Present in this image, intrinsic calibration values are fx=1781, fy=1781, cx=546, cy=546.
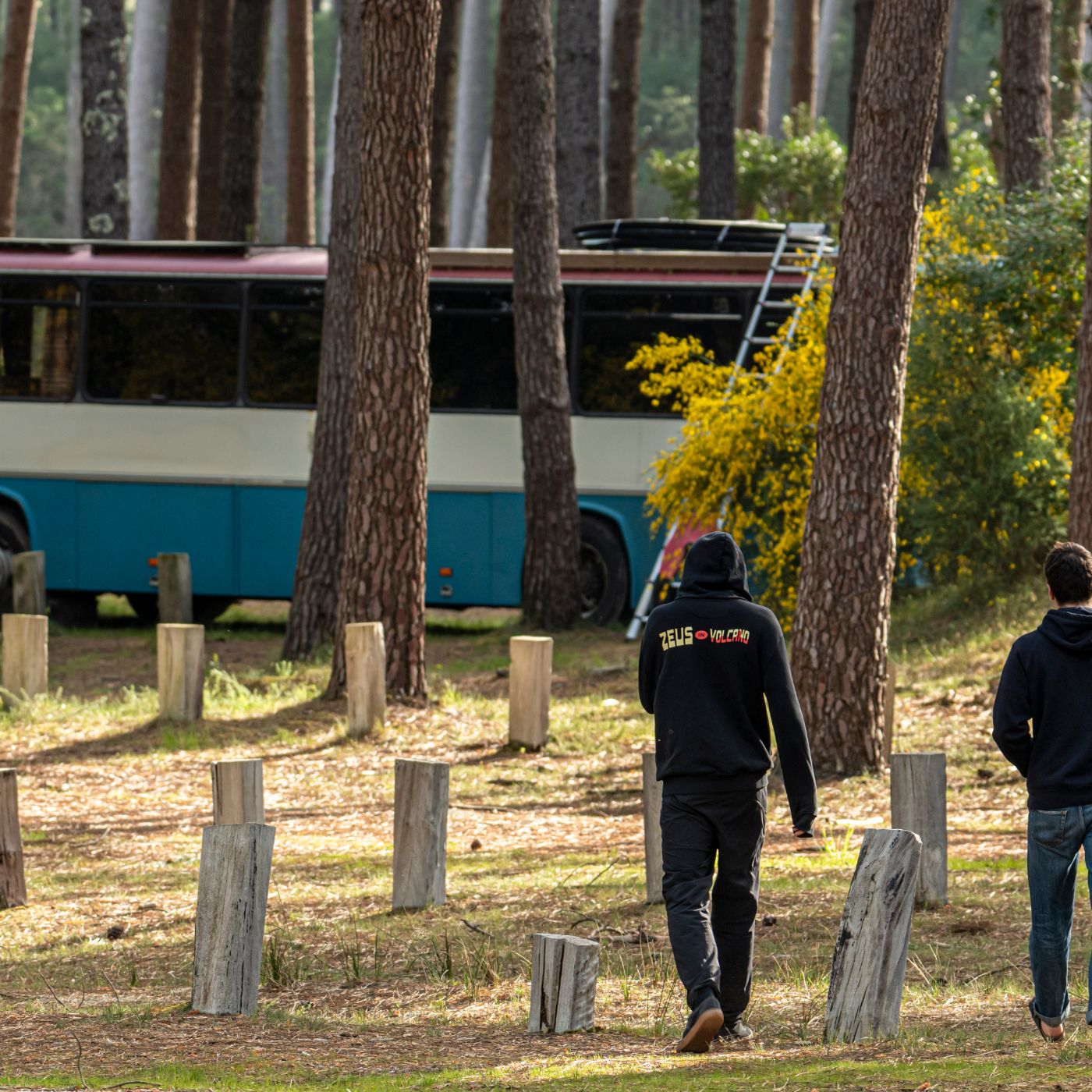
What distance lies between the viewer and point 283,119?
1794 inches

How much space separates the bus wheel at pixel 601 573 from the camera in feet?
58.2

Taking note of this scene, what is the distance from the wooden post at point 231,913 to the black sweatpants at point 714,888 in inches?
58.9

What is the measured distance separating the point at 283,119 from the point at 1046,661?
42.4m

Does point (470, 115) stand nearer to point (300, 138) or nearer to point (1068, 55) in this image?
point (300, 138)

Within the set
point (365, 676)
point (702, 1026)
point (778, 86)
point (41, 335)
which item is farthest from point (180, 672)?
point (778, 86)

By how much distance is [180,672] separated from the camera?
497 inches

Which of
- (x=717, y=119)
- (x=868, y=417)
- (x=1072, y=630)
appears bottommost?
(x=1072, y=630)

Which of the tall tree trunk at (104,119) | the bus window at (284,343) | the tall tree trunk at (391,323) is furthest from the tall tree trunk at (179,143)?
the tall tree trunk at (391,323)

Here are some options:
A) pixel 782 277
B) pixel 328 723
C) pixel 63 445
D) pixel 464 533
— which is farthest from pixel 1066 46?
pixel 328 723

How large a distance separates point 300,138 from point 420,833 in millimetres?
24067

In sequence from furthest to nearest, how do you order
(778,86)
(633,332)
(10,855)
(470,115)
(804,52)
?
(778,86)
(470,115)
(804,52)
(633,332)
(10,855)

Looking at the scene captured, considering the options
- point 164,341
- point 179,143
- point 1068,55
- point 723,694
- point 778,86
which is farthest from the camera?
point 778,86

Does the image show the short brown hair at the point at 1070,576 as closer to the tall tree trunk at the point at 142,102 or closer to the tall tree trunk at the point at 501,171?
the tall tree trunk at the point at 501,171

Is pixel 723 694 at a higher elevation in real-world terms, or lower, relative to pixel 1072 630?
Result: lower
